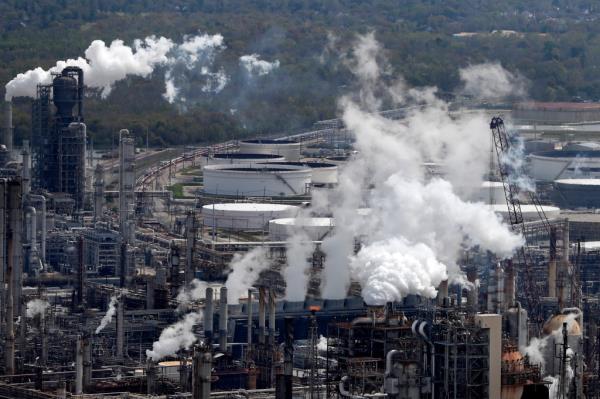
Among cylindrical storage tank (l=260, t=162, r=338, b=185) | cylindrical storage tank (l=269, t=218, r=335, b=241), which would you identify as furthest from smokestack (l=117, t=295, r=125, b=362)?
cylindrical storage tank (l=260, t=162, r=338, b=185)

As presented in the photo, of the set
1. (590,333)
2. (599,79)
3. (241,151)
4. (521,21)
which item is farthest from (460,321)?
(521,21)

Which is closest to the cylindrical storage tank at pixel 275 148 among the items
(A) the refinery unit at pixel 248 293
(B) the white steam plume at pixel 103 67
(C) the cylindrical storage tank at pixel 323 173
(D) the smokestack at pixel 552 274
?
(A) the refinery unit at pixel 248 293

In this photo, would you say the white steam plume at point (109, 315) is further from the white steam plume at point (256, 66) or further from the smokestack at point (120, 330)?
the white steam plume at point (256, 66)

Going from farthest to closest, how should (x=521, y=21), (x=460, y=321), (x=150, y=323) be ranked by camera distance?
(x=521, y=21)
(x=150, y=323)
(x=460, y=321)

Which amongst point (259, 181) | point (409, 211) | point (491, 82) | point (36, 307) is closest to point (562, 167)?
point (259, 181)

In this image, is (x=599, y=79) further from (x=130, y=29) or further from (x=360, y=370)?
(x=360, y=370)

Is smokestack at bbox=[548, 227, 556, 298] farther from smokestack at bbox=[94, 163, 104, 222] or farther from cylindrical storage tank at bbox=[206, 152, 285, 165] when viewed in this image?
cylindrical storage tank at bbox=[206, 152, 285, 165]
